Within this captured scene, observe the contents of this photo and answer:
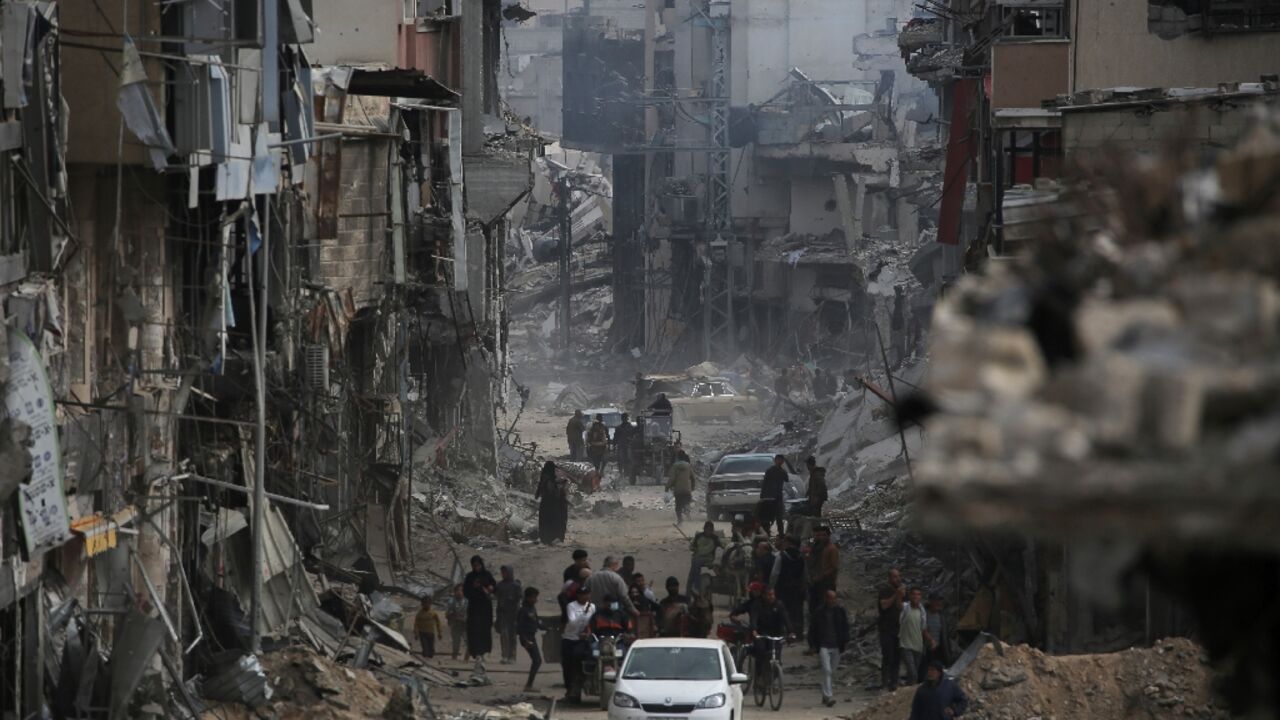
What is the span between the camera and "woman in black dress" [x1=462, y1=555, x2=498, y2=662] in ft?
71.2

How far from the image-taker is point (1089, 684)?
1689 cm

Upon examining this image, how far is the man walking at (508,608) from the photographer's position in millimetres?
22172

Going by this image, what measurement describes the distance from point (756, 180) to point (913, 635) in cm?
5086

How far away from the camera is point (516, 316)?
78125 millimetres

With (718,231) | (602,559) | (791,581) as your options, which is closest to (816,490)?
(602,559)

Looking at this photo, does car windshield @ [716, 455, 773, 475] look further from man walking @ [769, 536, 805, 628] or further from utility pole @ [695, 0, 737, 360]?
utility pole @ [695, 0, 737, 360]

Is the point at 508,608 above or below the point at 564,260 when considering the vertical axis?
below

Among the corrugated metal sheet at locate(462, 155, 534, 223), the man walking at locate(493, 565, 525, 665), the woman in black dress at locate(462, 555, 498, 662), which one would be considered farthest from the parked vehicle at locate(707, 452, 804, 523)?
the woman in black dress at locate(462, 555, 498, 662)

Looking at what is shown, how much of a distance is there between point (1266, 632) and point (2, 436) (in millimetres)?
9849

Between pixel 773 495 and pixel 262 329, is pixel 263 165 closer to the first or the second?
pixel 262 329

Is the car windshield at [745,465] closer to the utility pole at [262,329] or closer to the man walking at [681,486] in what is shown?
the man walking at [681,486]

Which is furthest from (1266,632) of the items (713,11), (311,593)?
(713,11)

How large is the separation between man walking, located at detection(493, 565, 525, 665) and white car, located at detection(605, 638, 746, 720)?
3.99 metres

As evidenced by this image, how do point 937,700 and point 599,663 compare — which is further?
point 599,663
